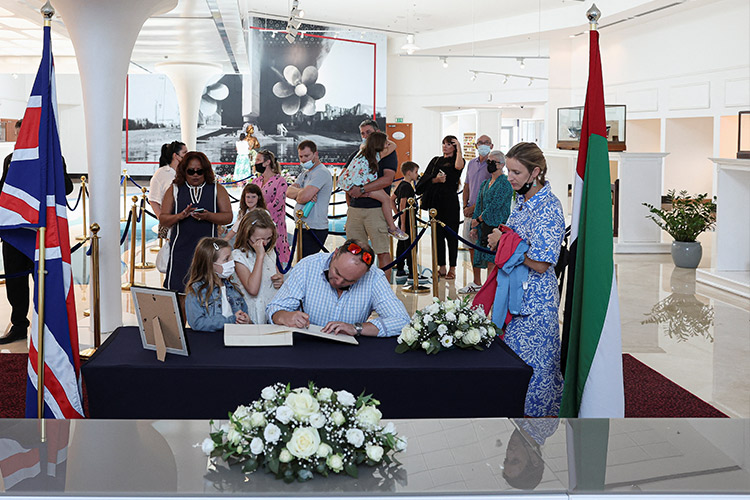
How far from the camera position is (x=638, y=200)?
1294cm

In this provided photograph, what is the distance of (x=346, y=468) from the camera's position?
6.30 feet

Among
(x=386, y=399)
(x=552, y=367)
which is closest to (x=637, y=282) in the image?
(x=552, y=367)

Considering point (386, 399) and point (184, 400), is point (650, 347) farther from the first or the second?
point (184, 400)

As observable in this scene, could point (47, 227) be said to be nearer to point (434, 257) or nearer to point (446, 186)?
point (434, 257)

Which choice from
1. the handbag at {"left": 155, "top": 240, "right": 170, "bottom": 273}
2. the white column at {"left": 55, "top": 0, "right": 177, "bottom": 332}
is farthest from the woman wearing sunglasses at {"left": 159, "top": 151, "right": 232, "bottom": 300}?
the white column at {"left": 55, "top": 0, "right": 177, "bottom": 332}

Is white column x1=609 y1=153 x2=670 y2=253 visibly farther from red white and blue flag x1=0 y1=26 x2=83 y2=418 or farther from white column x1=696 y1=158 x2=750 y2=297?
red white and blue flag x1=0 y1=26 x2=83 y2=418

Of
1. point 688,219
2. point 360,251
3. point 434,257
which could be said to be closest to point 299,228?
point 434,257

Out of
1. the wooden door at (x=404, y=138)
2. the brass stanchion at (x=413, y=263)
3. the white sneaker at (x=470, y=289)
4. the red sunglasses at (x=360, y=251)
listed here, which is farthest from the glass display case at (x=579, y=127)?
the red sunglasses at (x=360, y=251)

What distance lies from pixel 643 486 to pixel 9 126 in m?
27.8

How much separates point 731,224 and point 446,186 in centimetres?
372

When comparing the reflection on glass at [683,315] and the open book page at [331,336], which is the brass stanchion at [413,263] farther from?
the open book page at [331,336]

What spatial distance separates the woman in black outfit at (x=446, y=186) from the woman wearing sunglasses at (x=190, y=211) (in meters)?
3.88

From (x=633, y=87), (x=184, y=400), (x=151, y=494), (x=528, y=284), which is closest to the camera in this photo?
(x=151, y=494)

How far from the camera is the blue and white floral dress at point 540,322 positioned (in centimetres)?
442
